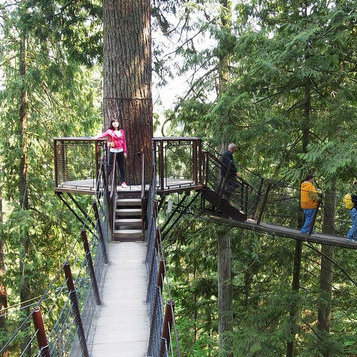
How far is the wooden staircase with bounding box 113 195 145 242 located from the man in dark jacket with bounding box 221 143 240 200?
5.59ft

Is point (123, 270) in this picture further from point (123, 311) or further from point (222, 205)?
point (222, 205)

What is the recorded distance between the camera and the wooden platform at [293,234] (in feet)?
22.0

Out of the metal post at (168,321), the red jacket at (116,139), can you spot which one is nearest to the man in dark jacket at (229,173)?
the red jacket at (116,139)

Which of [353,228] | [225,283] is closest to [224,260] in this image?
[225,283]

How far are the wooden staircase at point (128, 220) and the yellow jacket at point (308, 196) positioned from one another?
2.68m

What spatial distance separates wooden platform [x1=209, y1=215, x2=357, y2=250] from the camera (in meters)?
6.70

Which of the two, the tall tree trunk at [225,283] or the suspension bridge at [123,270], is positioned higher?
the suspension bridge at [123,270]

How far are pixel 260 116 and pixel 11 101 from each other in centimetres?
634

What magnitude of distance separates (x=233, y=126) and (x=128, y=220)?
2.68 m

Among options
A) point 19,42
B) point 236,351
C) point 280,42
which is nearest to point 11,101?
point 19,42

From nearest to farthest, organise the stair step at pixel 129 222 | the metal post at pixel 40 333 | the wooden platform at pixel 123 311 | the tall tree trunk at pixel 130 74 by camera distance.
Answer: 1. the metal post at pixel 40 333
2. the wooden platform at pixel 123 311
3. the stair step at pixel 129 222
4. the tall tree trunk at pixel 130 74

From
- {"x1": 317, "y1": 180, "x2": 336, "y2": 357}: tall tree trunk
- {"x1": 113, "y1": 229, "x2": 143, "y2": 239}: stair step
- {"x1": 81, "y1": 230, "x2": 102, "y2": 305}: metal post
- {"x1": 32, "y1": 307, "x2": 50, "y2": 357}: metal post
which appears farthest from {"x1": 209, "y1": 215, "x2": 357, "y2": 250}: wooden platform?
{"x1": 32, "y1": 307, "x2": 50, "y2": 357}: metal post

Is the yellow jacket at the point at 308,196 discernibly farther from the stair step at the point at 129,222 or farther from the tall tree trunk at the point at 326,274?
the stair step at the point at 129,222

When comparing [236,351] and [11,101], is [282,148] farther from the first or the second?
[11,101]
